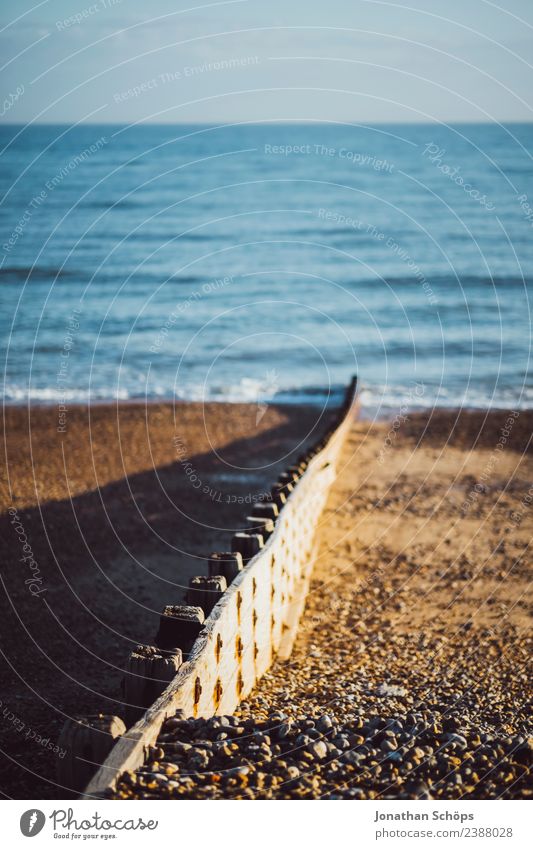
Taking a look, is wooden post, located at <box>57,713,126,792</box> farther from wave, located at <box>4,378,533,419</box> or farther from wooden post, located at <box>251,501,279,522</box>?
wave, located at <box>4,378,533,419</box>

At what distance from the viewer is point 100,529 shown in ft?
33.5

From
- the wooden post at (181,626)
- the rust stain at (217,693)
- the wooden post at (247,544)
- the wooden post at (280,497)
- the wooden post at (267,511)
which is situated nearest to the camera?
the wooden post at (181,626)

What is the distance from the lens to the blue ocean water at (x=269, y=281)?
19.8m

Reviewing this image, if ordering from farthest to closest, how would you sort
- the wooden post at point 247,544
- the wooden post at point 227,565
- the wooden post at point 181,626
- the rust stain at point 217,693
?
the wooden post at point 247,544, the wooden post at point 227,565, the rust stain at point 217,693, the wooden post at point 181,626

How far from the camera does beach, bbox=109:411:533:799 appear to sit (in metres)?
4.45

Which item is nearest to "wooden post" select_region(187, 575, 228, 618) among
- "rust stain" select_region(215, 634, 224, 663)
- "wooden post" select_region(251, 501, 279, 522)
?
"rust stain" select_region(215, 634, 224, 663)

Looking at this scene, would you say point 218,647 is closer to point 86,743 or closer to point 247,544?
point 86,743

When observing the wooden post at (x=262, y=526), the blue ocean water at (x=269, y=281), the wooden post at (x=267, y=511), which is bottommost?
the wooden post at (x=262, y=526)

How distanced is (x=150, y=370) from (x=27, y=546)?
10870 millimetres

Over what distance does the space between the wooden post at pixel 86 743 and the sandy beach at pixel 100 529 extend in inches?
35.5

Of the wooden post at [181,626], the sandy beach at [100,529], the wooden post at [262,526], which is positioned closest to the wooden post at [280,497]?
the wooden post at [262,526]

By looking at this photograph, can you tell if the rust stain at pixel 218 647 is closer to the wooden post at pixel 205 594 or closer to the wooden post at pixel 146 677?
the wooden post at pixel 205 594
